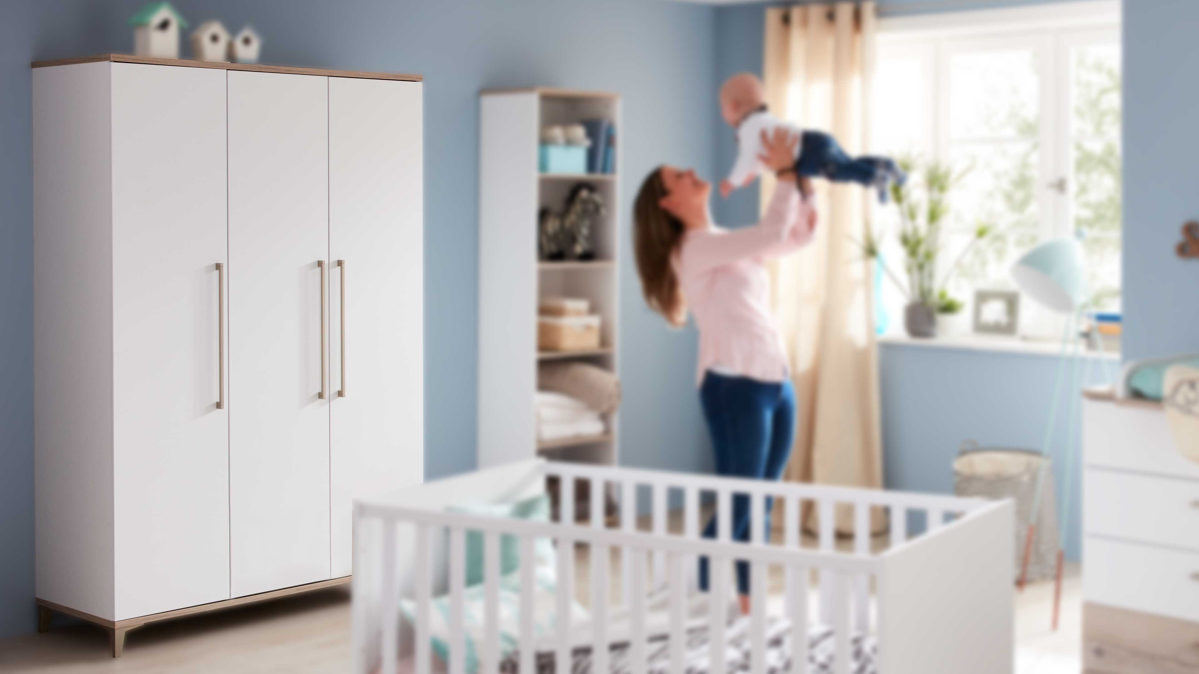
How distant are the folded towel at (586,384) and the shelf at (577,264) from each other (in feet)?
1.10

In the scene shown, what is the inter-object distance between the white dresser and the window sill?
3.65ft

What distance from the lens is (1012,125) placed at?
4.66 metres

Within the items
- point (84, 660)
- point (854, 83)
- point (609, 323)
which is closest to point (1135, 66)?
point (854, 83)

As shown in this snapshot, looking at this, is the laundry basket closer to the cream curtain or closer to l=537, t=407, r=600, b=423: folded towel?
the cream curtain

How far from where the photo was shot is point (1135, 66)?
128 inches

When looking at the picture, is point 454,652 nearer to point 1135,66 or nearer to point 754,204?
point 1135,66

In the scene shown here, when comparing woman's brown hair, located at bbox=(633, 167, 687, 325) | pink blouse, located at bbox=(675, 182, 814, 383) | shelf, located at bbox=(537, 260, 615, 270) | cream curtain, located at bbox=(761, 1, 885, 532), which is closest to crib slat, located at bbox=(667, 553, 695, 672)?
pink blouse, located at bbox=(675, 182, 814, 383)

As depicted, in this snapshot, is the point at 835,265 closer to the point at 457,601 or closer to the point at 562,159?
the point at 562,159

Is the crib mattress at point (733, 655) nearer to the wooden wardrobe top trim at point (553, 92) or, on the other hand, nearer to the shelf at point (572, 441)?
the shelf at point (572, 441)

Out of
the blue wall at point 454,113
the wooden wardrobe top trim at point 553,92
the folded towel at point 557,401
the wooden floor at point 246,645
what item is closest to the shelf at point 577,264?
the blue wall at point 454,113

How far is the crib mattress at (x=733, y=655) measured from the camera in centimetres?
257

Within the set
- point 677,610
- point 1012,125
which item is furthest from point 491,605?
point 1012,125

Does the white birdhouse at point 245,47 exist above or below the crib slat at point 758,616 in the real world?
above

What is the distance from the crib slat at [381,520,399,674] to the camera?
2619mm
